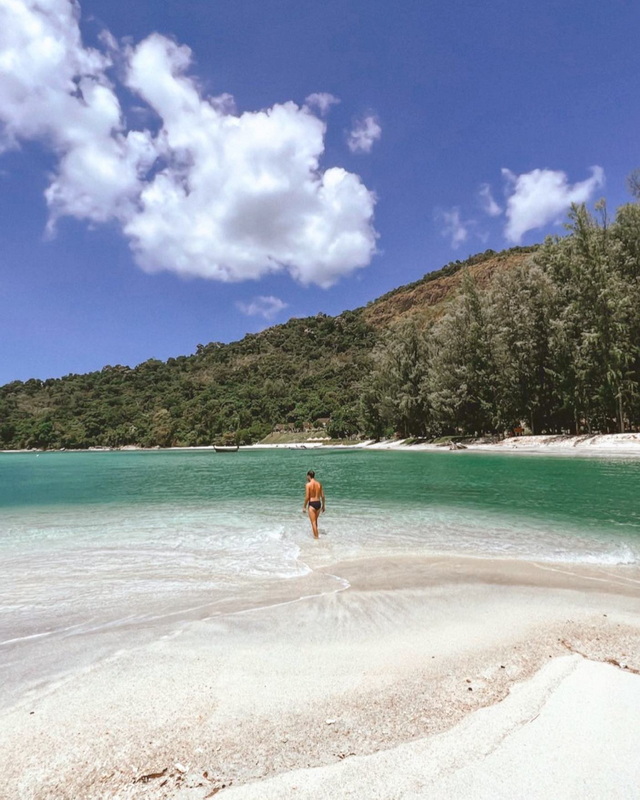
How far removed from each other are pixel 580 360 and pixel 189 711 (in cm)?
5009

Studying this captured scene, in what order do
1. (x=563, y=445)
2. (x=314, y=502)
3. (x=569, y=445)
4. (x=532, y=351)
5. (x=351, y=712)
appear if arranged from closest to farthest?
(x=351, y=712)
(x=314, y=502)
(x=569, y=445)
(x=563, y=445)
(x=532, y=351)

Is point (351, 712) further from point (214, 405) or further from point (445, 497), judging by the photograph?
point (214, 405)

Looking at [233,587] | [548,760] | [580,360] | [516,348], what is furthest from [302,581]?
[516,348]

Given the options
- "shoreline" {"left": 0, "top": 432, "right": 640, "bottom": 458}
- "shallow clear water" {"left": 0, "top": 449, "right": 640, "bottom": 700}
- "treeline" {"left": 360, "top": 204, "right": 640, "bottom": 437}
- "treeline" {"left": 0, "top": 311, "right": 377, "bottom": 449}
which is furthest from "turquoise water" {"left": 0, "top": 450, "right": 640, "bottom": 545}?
"treeline" {"left": 0, "top": 311, "right": 377, "bottom": 449}

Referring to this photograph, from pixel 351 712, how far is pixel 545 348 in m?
54.7

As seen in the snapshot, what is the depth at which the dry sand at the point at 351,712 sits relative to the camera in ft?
9.55

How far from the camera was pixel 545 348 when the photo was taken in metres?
50.8

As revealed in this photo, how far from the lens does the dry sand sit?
291 centimetres

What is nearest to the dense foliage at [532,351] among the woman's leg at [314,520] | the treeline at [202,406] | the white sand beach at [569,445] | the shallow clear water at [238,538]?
the white sand beach at [569,445]

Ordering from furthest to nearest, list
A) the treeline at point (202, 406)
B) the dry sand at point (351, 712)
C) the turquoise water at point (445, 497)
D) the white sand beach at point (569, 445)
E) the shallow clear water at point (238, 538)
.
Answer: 1. the treeline at point (202, 406)
2. the white sand beach at point (569, 445)
3. the turquoise water at point (445, 497)
4. the shallow clear water at point (238, 538)
5. the dry sand at point (351, 712)

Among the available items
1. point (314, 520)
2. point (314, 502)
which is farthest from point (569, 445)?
point (314, 520)

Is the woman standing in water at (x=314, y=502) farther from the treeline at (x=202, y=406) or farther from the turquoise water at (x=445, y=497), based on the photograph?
the treeline at (x=202, y=406)

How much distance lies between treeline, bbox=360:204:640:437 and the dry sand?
148 feet

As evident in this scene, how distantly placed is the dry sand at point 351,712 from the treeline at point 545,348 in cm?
4498
